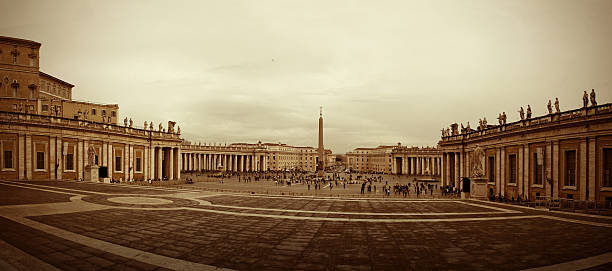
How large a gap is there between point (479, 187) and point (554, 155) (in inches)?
340

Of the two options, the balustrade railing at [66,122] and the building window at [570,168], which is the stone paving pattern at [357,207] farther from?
the balustrade railing at [66,122]

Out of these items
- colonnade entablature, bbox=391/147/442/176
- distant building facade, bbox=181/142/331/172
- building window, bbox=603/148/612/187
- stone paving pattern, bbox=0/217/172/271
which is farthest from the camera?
colonnade entablature, bbox=391/147/442/176

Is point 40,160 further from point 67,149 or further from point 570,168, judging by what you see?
point 570,168

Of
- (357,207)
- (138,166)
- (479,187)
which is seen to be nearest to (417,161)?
(479,187)

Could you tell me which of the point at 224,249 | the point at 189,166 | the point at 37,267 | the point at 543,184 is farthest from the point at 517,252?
the point at 189,166

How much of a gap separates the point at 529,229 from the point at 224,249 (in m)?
14.0

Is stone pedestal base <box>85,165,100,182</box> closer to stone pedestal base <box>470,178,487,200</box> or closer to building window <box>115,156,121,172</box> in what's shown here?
building window <box>115,156,121,172</box>

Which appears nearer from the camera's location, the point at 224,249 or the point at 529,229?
the point at 224,249

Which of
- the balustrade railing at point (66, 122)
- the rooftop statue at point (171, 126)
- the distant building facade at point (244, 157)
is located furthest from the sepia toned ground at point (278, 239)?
the distant building facade at point (244, 157)

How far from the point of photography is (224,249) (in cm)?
1011

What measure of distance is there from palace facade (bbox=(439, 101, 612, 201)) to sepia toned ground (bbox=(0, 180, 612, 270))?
10.6 m

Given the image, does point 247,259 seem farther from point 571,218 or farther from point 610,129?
point 610,129

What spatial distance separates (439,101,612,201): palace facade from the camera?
2492cm

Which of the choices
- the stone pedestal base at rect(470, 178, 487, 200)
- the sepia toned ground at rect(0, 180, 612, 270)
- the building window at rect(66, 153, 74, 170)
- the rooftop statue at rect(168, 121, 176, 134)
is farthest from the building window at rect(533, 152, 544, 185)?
the rooftop statue at rect(168, 121, 176, 134)
